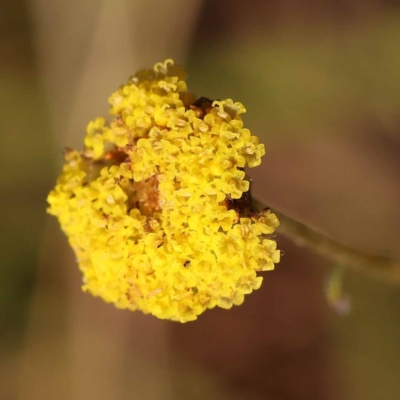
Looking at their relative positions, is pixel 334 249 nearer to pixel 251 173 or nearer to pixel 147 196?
pixel 147 196

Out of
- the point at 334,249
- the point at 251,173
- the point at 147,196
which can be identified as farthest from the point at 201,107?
the point at 251,173

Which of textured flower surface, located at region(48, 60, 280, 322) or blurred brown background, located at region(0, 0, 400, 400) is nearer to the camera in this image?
textured flower surface, located at region(48, 60, 280, 322)

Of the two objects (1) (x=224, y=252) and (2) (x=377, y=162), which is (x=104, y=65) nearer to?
(2) (x=377, y=162)

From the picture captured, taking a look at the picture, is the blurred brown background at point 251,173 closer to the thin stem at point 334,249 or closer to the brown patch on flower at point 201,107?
the thin stem at point 334,249

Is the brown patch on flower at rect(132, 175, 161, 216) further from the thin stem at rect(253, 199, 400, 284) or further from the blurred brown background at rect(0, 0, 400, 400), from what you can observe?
the blurred brown background at rect(0, 0, 400, 400)

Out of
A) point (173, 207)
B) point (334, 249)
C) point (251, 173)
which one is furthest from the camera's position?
point (251, 173)

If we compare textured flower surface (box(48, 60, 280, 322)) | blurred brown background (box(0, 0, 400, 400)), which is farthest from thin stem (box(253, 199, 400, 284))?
blurred brown background (box(0, 0, 400, 400))

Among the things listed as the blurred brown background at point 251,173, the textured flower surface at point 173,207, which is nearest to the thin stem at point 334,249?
the textured flower surface at point 173,207

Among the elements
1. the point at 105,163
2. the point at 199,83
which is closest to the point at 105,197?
the point at 105,163
